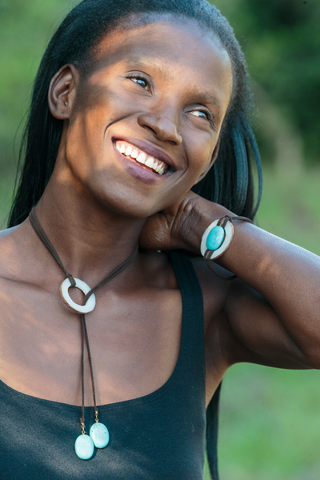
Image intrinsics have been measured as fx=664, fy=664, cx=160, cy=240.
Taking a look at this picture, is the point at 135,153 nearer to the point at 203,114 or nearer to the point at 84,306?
the point at 203,114

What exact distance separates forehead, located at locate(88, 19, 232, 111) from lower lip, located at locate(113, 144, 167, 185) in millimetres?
273

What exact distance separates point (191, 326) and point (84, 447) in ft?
1.89

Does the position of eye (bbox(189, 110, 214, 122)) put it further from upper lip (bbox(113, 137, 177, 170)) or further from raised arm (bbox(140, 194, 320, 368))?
raised arm (bbox(140, 194, 320, 368))

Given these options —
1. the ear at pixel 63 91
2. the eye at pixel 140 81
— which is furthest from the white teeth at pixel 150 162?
the ear at pixel 63 91

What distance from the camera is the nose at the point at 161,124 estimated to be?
1985 mm

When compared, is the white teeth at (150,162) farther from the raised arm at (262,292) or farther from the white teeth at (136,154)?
the raised arm at (262,292)

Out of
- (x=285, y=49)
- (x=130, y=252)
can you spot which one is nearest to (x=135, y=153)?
(x=130, y=252)

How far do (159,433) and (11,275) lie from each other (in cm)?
66

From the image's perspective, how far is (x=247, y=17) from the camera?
9797 mm

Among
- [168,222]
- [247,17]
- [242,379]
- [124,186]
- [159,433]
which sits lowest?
[242,379]

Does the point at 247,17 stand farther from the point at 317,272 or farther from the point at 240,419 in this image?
the point at 317,272

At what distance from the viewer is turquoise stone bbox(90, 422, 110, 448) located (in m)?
1.87

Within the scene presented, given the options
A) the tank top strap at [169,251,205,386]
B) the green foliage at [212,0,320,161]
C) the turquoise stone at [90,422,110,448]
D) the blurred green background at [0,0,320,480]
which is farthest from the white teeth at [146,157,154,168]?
the green foliage at [212,0,320,161]

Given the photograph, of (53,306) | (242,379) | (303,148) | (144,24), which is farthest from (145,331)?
(303,148)
